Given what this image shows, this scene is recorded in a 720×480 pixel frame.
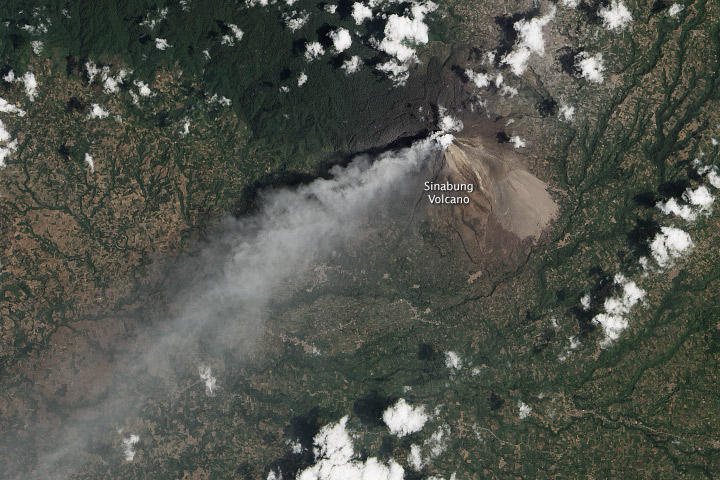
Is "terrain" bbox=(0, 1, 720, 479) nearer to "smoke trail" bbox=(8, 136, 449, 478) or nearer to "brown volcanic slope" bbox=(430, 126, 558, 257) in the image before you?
"smoke trail" bbox=(8, 136, 449, 478)

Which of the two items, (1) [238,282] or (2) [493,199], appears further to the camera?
(1) [238,282]

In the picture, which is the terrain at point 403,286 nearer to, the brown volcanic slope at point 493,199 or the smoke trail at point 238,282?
the smoke trail at point 238,282

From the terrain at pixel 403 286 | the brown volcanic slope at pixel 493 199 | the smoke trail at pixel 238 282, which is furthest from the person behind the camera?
the terrain at pixel 403 286

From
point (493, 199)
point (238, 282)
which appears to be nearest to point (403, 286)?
point (493, 199)

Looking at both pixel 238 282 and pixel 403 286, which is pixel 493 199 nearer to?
pixel 403 286

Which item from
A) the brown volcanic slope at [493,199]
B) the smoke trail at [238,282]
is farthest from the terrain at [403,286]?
the brown volcanic slope at [493,199]

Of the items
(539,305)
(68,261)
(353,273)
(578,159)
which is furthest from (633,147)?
(68,261)

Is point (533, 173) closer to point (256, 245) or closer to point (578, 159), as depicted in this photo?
point (578, 159)

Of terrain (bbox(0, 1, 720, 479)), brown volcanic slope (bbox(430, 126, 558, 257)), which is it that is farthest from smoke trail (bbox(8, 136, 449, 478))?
brown volcanic slope (bbox(430, 126, 558, 257))
